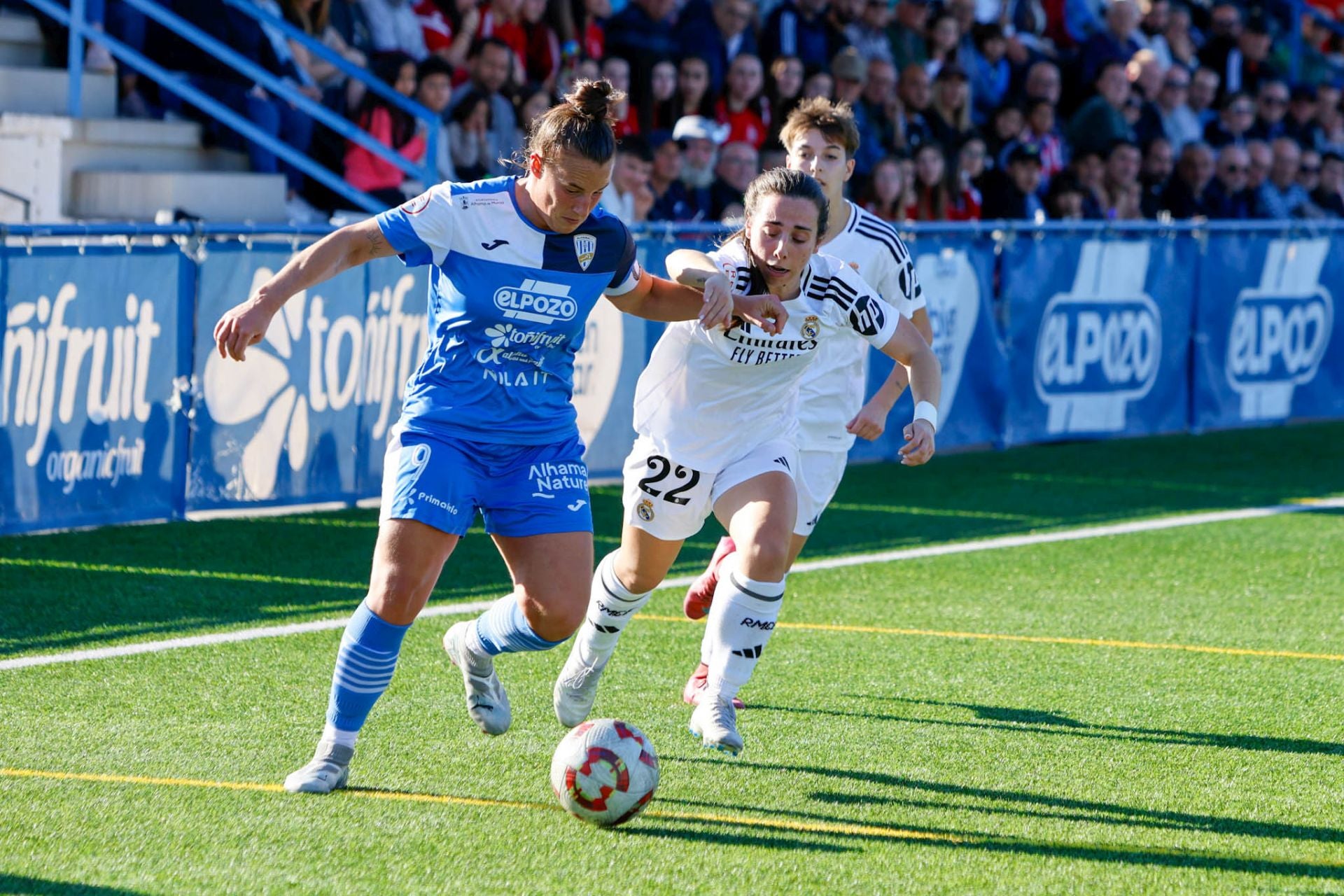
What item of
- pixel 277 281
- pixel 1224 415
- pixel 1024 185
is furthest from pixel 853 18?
pixel 277 281

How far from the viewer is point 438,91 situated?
525 inches

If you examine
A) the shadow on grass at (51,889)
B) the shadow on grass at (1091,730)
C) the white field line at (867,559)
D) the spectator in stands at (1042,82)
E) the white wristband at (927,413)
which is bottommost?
the white field line at (867,559)

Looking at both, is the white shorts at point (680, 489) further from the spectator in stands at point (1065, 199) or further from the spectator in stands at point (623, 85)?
the spectator in stands at point (1065, 199)

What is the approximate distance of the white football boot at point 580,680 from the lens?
6156mm

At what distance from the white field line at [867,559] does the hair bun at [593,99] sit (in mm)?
3213

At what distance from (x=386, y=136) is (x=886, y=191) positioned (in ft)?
12.4

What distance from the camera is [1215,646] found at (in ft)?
26.1

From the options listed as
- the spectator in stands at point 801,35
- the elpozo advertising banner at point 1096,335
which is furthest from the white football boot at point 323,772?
the spectator in stands at point 801,35

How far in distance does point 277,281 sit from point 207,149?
9.01 meters

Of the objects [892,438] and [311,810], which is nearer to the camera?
[311,810]

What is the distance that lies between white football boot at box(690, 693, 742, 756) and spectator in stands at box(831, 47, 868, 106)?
33.9ft

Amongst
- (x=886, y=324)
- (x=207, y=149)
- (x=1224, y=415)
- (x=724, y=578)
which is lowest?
(x=1224, y=415)

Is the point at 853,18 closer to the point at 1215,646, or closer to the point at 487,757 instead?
the point at 1215,646

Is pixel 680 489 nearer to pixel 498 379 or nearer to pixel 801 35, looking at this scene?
pixel 498 379
